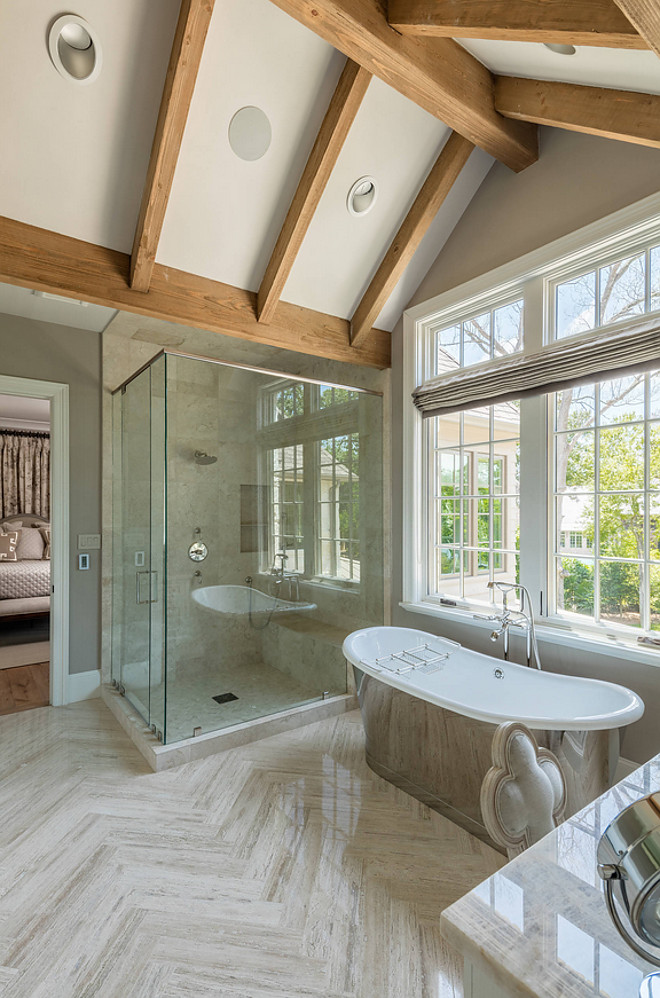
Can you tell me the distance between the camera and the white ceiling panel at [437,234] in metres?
2.91

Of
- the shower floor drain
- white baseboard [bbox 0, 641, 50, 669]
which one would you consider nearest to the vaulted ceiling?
the shower floor drain

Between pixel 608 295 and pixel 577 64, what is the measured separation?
3.06 ft

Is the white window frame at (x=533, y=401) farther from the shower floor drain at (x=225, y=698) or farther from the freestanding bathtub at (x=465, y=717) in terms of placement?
the shower floor drain at (x=225, y=698)

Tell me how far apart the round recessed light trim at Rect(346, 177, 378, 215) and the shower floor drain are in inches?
114

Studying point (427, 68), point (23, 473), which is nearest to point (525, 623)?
point (427, 68)

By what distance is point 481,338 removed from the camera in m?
3.07

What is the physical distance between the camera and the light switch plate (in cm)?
353

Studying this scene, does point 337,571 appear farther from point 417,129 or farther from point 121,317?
point 417,129

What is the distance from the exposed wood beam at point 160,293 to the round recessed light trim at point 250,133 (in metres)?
0.67

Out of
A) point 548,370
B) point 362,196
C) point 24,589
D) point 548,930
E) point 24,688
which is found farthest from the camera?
point 24,589

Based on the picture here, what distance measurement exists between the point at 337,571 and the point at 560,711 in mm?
1632

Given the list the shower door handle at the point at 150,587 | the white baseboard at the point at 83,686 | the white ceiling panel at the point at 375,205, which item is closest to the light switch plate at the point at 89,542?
the shower door handle at the point at 150,587

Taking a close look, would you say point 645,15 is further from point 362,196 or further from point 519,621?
point 519,621

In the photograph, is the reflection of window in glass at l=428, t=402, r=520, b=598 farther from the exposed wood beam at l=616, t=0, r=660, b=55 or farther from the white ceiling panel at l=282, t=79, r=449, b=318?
the exposed wood beam at l=616, t=0, r=660, b=55
